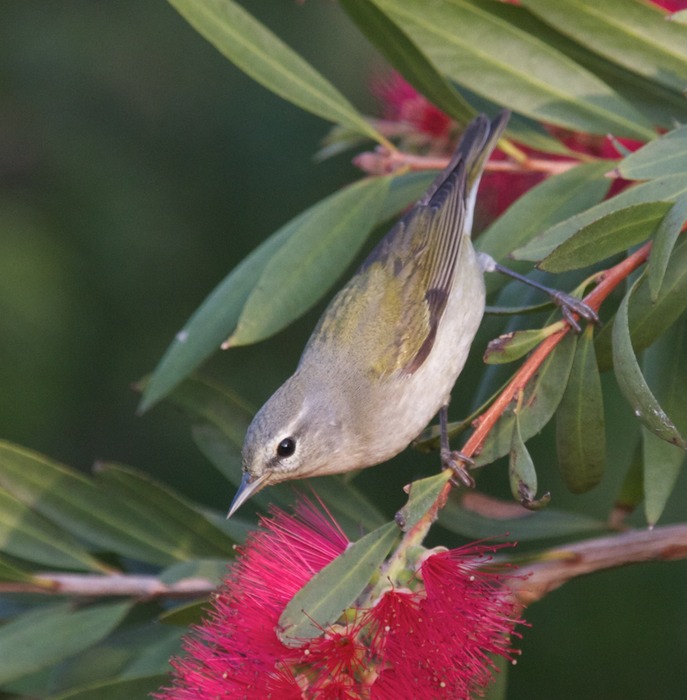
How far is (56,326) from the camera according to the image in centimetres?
500

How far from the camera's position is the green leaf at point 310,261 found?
7.73 ft

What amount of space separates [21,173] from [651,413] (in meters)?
4.49

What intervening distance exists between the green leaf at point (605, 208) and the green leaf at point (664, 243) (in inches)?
5.7

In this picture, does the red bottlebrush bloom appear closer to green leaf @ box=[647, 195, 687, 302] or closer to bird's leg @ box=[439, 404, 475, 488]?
bird's leg @ box=[439, 404, 475, 488]

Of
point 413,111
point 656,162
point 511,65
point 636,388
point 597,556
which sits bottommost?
point 597,556

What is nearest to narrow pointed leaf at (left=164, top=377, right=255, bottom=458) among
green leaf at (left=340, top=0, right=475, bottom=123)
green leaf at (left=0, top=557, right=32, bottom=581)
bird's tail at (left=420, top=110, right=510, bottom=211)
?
green leaf at (left=0, top=557, right=32, bottom=581)

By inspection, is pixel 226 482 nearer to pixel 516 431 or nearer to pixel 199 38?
pixel 199 38

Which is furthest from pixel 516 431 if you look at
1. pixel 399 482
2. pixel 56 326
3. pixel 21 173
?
pixel 21 173

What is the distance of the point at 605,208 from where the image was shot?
198 cm

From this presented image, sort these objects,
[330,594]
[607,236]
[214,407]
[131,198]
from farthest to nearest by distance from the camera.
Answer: [131,198] < [214,407] < [607,236] < [330,594]

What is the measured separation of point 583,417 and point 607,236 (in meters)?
0.34

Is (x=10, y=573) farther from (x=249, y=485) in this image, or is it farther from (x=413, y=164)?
(x=413, y=164)

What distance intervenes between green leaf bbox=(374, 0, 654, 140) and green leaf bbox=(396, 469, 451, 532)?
1063 millimetres

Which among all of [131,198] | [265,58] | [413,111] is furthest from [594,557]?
[131,198]
